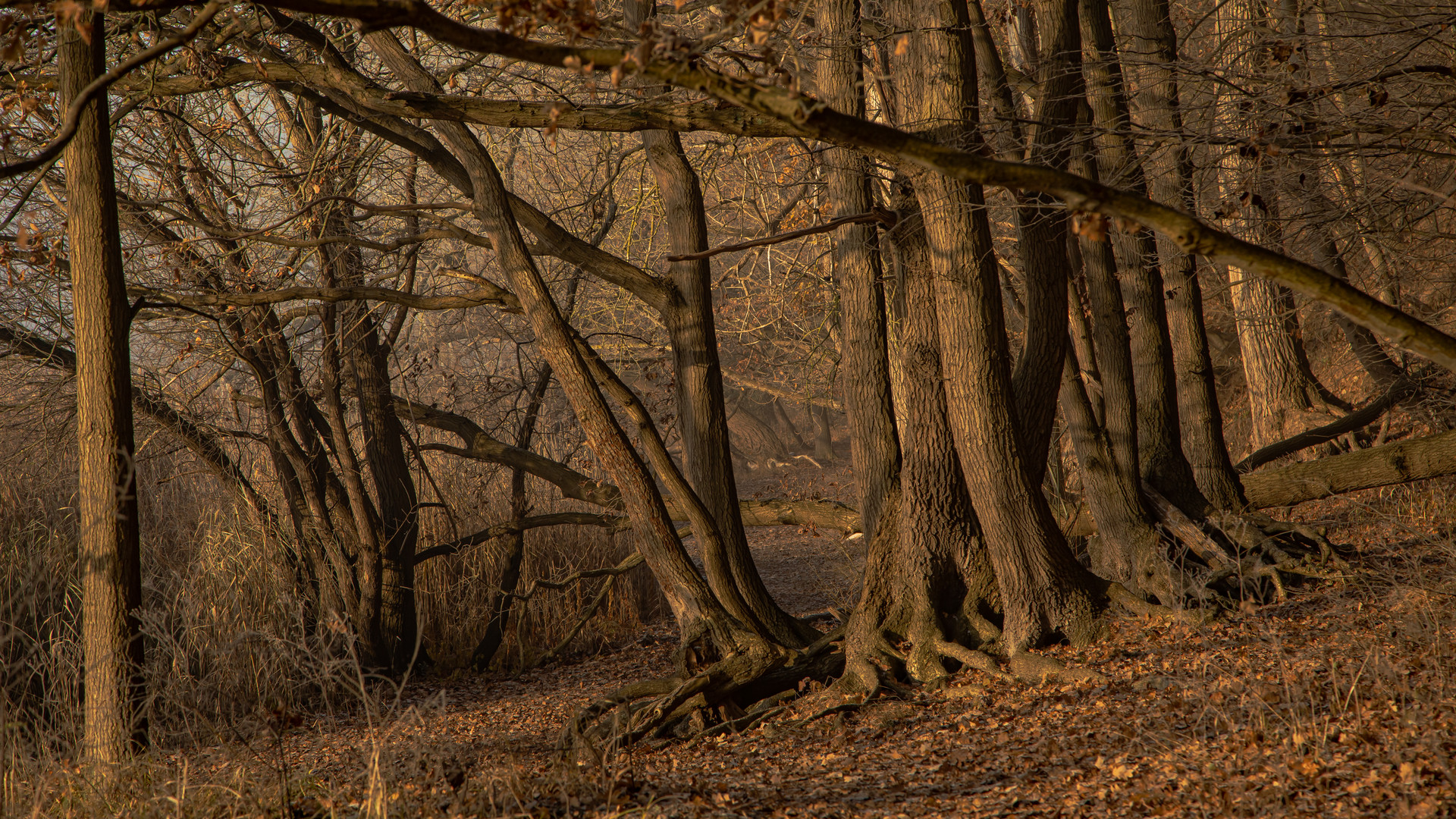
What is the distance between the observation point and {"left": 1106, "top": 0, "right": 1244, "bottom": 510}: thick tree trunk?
730cm

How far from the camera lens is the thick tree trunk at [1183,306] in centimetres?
730

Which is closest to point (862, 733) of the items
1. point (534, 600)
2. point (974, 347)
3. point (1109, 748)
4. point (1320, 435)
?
point (1109, 748)

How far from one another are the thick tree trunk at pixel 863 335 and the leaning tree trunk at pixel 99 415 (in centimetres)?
404

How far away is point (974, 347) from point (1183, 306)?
2966 millimetres

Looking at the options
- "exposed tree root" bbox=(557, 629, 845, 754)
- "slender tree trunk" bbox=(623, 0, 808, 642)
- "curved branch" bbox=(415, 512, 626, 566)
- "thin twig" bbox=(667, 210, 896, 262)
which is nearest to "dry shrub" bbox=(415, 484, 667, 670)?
"curved branch" bbox=(415, 512, 626, 566)

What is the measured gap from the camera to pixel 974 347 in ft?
19.0

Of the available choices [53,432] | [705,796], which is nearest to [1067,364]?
[705,796]

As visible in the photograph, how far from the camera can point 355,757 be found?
595cm

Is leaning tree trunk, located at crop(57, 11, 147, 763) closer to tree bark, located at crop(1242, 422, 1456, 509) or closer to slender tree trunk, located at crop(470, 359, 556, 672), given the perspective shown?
slender tree trunk, located at crop(470, 359, 556, 672)

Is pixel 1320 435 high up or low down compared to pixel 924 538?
up

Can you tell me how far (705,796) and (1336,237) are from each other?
19.2ft

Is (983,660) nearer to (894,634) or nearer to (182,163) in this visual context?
(894,634)

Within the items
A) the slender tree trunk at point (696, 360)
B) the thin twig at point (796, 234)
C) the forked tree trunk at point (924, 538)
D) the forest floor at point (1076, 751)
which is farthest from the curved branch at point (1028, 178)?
the slender tree trunk at point (696, 360)

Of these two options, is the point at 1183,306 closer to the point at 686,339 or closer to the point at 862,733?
the point at 686,339
